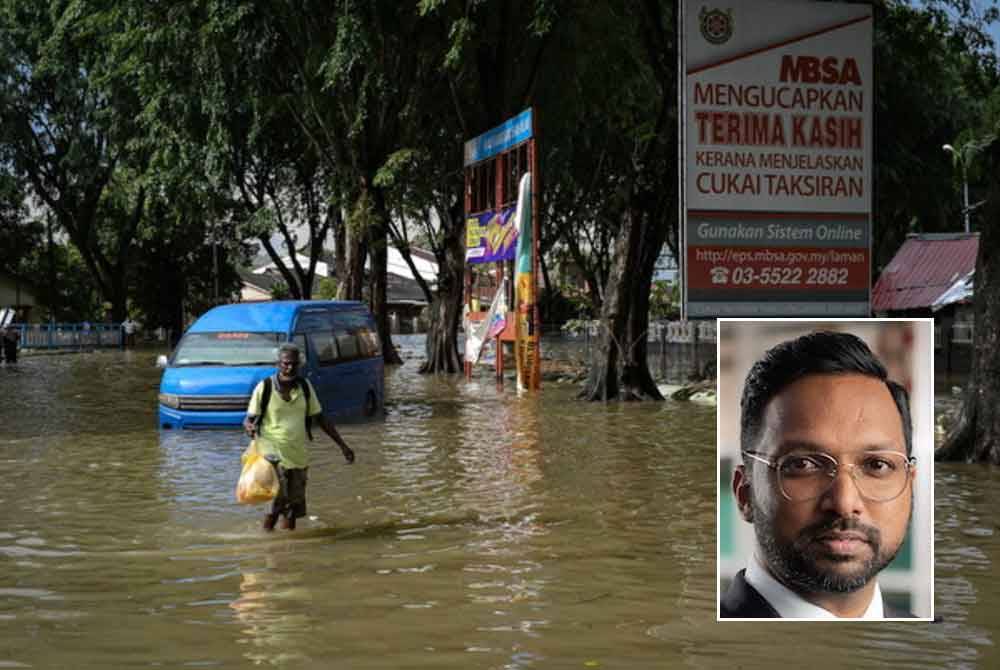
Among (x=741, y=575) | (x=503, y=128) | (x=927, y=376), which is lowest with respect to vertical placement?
(x=741, y=575)

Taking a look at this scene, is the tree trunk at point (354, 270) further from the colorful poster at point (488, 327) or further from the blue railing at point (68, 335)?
the blue railing at point (68, 335)

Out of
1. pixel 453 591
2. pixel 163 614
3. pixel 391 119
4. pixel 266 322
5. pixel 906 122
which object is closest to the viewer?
pixel 163 614

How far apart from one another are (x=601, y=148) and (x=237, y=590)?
3764 cm

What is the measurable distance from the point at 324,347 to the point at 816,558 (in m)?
17.6

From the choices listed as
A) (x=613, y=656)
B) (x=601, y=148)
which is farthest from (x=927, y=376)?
(x=601, y=148)

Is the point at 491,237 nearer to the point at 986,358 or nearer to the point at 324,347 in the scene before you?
the point at 324,347

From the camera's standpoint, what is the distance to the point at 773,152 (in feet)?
38.1

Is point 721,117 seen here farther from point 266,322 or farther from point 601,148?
point 601,148

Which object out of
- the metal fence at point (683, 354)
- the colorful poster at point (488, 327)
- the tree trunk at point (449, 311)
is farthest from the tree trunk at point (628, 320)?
the tree trunk at point (449, 311)

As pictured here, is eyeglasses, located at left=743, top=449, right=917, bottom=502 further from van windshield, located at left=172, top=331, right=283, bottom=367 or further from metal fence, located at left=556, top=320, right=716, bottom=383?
metal fence, located at left=556, top=320, right=716, bottom=383

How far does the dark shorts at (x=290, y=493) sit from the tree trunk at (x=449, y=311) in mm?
27903

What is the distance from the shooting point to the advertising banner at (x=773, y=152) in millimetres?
11297

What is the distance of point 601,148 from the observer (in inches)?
1766

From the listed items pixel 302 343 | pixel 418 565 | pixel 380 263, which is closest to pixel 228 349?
pixel 302 343
